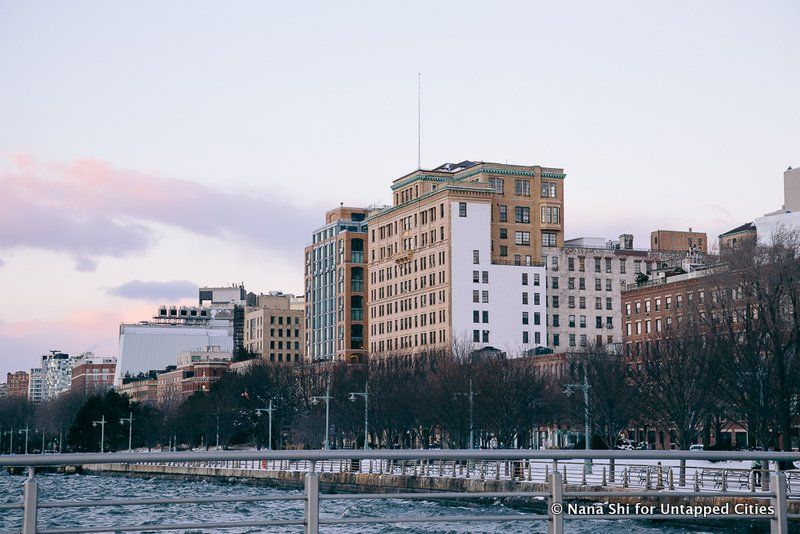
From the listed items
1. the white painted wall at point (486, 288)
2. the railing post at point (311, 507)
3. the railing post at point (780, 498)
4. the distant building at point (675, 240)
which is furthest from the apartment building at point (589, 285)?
the railing post at point (311, 507)

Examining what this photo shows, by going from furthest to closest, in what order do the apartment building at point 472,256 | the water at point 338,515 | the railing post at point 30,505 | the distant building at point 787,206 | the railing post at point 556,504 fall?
the apartment building at point 472,256 → the distant building at point 787,206 → the water at point 338,515 → the railing post at point 556,504 → the railing post at point 30,505

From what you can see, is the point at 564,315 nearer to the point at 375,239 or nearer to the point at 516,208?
the point at 516,208

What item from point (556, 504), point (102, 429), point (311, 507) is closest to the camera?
point (311, 507)

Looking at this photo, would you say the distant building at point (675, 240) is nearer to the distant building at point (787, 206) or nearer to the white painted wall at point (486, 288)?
the white painted wall at point (486, 288)

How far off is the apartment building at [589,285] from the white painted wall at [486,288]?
4.64 meters

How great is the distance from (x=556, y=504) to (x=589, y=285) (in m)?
171

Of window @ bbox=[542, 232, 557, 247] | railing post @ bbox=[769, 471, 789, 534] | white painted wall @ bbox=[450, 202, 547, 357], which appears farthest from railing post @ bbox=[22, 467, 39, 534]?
window @ bbox=[542, 232, 557, 247]

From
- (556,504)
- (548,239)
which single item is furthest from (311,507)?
(548,239)

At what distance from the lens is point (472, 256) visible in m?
171

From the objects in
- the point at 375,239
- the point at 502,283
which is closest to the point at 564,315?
the point at 502,283

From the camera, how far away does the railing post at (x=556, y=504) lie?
37.7ft

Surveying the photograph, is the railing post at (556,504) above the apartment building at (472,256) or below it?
below

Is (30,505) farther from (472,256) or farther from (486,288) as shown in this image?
(472,256)

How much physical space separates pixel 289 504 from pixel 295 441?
3419 inches
